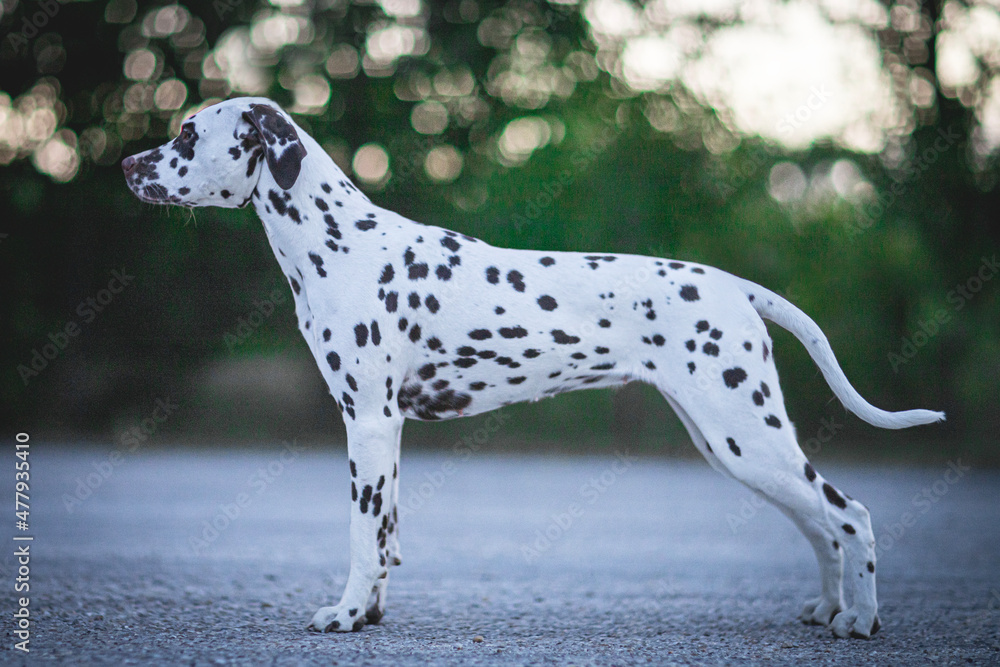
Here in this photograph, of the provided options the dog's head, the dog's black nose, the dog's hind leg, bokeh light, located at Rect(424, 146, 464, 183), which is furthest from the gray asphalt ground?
bokeh light, located at Rect(424, 146, 464, 183)

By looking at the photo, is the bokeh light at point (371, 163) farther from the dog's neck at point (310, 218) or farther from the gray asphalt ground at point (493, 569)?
the dog's neck at point (310, 218)

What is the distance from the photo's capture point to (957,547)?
8078 mm

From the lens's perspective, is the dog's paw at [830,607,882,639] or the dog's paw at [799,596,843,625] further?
the dog's paw at [799,596,843,625]

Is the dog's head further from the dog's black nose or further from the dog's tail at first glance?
the dog's tail

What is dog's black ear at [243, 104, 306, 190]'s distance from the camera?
461cm

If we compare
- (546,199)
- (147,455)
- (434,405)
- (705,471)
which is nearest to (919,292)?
(705,471)

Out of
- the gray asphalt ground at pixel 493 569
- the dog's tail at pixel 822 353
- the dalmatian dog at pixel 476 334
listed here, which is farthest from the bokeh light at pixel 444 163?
the dog's tail at pixel 822 353

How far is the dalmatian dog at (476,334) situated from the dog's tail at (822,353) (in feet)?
0.04

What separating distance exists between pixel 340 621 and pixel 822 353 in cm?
301

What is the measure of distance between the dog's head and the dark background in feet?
33.1

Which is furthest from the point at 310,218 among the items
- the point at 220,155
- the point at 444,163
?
the point at 444,163

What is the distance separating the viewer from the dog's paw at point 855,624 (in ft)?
14.5

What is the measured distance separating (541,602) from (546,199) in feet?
33.9

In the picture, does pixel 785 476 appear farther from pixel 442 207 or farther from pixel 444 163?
pixel 444 163
